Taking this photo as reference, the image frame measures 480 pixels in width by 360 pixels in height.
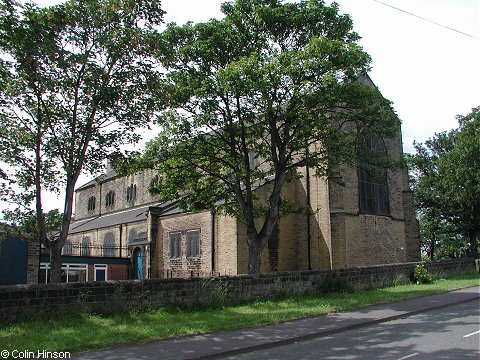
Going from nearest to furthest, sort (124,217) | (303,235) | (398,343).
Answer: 1. (398,343)
2. (303,235)
3. (124,217)

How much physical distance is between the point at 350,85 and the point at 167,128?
7.75 m

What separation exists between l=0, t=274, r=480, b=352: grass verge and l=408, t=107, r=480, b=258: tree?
54.9ft

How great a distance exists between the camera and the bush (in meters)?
23.8

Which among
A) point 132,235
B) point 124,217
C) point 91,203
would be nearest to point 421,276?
point 132,235

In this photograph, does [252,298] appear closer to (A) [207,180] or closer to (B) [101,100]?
(A) [207,180]

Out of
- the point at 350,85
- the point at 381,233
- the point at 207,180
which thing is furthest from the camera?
the point at 381,233

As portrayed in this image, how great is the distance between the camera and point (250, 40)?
19.1 m

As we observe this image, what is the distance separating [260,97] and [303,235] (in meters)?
14.0

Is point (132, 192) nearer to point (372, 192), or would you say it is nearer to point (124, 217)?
point (124, 217)

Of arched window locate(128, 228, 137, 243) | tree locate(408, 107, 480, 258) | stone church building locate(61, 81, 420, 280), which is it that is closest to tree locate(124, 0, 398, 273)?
stone church building locate(61, 81, 420, 280)

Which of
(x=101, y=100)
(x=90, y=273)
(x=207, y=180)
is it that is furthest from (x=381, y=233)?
(x=101, y=100)

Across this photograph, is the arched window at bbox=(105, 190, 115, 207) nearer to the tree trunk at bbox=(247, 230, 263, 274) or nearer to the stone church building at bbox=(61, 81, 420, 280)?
the stone church building at bbox=(61, 81, 420, 280)

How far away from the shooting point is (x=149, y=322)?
1213 cm

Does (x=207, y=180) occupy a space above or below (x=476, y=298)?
above
